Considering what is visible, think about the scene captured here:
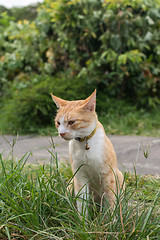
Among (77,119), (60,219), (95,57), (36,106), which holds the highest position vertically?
(95,57)

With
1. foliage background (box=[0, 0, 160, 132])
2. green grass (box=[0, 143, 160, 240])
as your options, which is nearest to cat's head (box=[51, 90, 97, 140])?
green grass (box=[0, 143, 160, 240])

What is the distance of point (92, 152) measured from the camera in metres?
1.65

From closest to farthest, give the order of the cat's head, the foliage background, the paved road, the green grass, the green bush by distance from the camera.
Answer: the green grass → the cat's head → the paved road → the green bush → the foliage background

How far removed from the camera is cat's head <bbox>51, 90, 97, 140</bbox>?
1577 millimetres

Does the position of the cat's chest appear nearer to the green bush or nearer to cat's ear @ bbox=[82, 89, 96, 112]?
cat's ear @ bbox=[82, 89, 96, 112]

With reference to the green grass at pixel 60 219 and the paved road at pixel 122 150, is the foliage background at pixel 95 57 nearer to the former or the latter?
the paved road at pixel 122 150

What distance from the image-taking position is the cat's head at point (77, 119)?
158cm

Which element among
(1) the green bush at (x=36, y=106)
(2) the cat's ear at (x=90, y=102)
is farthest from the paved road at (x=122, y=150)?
(2) the cat's ear at (x=90, y=102)

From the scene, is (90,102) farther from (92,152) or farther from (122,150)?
(122,150)

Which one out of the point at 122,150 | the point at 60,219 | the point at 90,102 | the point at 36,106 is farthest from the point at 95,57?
the point at 60,219

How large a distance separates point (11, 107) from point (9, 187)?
342 centimetres

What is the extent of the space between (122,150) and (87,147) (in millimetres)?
1991

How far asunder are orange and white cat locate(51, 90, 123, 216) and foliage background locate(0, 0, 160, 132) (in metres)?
2.68

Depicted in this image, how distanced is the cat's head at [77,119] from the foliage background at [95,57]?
8.86 ft
